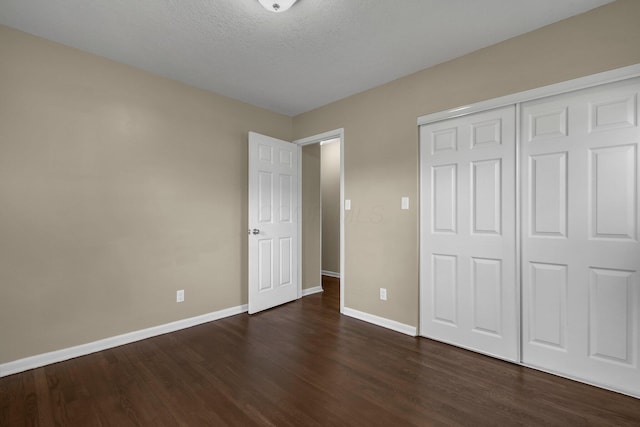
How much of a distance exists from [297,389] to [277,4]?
8.30 feet

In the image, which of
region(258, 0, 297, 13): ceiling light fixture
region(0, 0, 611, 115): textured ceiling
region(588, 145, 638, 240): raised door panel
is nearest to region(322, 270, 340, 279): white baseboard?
region(0, 0, 611, 115): textured ceiling

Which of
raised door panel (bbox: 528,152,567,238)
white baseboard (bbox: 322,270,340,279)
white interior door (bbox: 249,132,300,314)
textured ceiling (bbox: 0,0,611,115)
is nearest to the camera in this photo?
textured ceiling (bbox: 0,0,611,115)

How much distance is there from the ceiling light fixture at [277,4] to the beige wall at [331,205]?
3.67 metres

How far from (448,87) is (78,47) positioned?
10.5ft

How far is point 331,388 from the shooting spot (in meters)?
1.95

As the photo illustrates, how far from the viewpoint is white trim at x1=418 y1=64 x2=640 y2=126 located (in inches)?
73.6

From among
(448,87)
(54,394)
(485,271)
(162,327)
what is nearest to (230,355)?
(162,327)

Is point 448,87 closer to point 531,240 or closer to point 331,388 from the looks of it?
point 531,240

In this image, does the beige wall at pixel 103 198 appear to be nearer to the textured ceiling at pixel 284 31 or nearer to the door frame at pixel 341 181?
the textured ceiling at pixel 284 31

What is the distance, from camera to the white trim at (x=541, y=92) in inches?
73.6

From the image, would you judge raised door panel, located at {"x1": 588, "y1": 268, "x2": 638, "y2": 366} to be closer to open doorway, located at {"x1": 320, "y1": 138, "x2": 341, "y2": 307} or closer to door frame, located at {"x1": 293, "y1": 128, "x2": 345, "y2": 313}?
door frame, located at {"x1": 293, "y1": 128, "x2": 345, "y2": 313}

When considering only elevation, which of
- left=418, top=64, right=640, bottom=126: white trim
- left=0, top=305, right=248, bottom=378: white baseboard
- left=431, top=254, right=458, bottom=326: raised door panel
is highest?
left=418, top=64, right=640, bottom=126: white trim

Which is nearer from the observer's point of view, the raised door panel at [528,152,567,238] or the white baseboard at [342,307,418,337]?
the raised door panel at [528,152,567,238]

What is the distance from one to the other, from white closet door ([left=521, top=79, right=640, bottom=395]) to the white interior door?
2.58m
